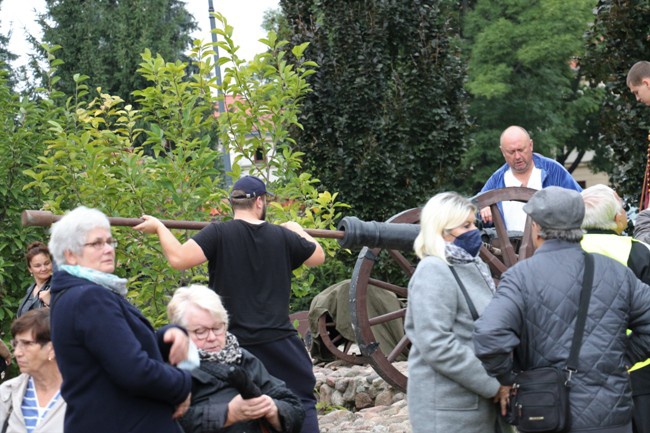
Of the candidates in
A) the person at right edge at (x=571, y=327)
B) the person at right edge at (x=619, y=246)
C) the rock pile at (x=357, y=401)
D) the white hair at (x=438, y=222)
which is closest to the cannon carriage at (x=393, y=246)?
the rock pile at (x=357, y=401)

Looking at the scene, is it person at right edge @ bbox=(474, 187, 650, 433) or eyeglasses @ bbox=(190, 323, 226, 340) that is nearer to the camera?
person at right edge @ bbox=(474, 187, 650, 433)

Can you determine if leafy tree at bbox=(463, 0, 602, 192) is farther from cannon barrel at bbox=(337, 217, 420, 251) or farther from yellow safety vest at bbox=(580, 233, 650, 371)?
yellow safety vest at bbox=(580, 233, 650, 371)

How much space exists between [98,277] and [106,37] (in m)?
24.8

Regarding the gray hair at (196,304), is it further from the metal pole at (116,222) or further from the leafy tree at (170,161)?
the leafy tree at (170,161)

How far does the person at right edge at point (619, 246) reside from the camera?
471cm

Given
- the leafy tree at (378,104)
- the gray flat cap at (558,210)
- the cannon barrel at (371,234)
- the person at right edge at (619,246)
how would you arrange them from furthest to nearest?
the leafy tree at (378,104) < the cannon barrel at (371,234) < the person at right edge at (619,246) < the gray flat cap at (558,210)

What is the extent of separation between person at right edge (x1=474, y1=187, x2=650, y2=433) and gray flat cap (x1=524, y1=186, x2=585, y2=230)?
0.31ft

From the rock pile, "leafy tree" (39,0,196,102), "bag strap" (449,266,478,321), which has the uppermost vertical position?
"leafy tree" (39,0,196,102)

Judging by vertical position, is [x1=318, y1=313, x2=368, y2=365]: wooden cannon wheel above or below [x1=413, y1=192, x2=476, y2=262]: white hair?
below

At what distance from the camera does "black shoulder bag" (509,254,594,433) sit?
13.4 feet

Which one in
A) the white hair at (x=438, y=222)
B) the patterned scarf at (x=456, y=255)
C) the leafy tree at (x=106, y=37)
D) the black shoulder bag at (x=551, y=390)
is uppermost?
the leafy tree at (x=106, y=37)

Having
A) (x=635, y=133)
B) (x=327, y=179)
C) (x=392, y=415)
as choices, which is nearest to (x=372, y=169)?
(x=327, y=179)

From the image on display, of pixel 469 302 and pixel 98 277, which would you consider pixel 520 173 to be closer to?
pixel 469 302

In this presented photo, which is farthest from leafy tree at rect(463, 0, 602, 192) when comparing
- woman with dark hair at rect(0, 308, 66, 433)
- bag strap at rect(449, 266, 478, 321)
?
woman with dark hair at rect(0, 308, 66, 433)
